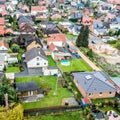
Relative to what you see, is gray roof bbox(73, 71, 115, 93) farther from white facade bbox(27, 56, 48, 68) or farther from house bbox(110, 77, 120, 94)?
white facade bbox(27, 56, 48, 68)

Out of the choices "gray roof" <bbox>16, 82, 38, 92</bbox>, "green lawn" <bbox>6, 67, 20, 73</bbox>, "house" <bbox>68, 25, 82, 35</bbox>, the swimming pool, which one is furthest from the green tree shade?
"house" <bbox>68, 25, 82, 35</bbox>

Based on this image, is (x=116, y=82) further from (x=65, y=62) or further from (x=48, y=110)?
(x=48, y=110)

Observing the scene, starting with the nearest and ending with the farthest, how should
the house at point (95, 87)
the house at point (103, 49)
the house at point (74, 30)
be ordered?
the house at point (95, 87)
the house at point (103, 49)
the house at point (74, 30)

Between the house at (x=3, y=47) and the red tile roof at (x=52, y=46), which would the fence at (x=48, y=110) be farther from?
the house at (x=3, y=47)

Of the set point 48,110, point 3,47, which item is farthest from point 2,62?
point 48,110

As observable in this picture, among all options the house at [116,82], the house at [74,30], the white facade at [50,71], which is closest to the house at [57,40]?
the house at [74,30]

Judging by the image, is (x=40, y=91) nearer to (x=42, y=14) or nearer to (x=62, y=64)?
(x=62, y=64)
